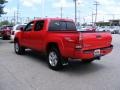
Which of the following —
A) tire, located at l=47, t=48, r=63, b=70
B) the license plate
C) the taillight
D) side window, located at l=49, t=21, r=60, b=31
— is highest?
side window, located at l=49, t=21, r=60, b=31

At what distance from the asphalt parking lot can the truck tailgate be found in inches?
36.4

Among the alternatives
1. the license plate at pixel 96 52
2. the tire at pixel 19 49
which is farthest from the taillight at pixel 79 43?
the tire at pixel 19 49

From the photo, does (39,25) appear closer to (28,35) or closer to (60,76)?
(28,35)

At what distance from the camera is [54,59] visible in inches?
356

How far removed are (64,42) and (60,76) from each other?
1175 millimetres

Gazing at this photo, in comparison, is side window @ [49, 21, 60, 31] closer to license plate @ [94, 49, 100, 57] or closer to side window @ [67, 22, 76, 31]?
side window @ [67, 22, 76, 31]

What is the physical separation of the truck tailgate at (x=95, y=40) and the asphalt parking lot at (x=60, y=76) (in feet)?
3.03

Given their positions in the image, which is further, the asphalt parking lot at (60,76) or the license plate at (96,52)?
the license plate at (96,52)

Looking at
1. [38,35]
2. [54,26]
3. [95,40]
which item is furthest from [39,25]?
[95,40]

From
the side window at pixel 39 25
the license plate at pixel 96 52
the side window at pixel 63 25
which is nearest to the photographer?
the license plate at pixel 96 52

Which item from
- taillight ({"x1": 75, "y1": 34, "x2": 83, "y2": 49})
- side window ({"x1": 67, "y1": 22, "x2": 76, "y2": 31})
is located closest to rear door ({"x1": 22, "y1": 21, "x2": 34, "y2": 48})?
side window ({"x1": 67, "y1": 22, "x2": 76, "y2": 31})

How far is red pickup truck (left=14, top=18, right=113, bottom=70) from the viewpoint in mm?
7988

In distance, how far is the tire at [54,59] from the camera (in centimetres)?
880

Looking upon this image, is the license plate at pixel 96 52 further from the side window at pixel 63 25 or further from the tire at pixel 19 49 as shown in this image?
the tire at pixel 19 49
